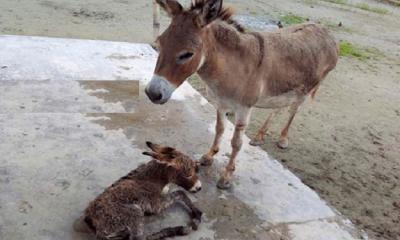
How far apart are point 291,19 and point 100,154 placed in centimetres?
814

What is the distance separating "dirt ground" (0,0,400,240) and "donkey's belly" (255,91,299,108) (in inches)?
33.2

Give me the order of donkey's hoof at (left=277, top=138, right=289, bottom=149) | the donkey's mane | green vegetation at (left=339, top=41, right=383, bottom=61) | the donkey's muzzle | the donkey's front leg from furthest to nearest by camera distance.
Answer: green vegetation at (left=339, top=41, right=383, bottom=61)
donkey's hoof at (left=277, top=138, right=289, bottom=149)
the donkey's front leg
the donkey's mane
the donkey's muzzle

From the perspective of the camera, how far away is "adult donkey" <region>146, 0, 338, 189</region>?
265cm

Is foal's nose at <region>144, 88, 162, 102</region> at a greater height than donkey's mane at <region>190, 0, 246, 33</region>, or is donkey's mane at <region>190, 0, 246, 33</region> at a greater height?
donkey's mane at <region>190, 0, 246, 33</region>

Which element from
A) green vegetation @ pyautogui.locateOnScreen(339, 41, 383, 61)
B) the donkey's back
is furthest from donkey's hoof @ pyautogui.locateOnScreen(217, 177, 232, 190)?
green vegetation @ pyautogui.locateOnScreen(339, 41, 383, 61)

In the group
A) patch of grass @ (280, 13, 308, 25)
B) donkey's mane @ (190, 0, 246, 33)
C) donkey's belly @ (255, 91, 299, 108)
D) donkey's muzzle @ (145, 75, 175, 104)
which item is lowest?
patch of grass @ (280, 13, 308, 25)

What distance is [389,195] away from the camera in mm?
4023

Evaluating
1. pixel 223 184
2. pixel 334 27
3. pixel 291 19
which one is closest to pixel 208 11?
pixel 223 184

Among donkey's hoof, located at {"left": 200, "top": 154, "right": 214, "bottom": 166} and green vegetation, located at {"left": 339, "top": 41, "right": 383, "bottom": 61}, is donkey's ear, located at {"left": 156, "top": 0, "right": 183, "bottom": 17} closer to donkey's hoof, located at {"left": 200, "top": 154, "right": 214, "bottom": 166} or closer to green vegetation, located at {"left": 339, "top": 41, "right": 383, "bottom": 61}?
donkey's hoof, located at {"left": 200, "top": 154, "right": 214, "bottom": 166}

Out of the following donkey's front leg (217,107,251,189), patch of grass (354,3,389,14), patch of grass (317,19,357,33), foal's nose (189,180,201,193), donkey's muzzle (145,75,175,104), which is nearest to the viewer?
donkey's muzzle (145,75,175,104)

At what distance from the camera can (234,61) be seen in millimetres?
3127

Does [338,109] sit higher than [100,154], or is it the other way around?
[100,154]

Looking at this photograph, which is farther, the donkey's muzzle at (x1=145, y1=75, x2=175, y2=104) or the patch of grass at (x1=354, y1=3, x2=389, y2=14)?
the patch of grass at (x1=354, y1=3, x2=389, y2=14)

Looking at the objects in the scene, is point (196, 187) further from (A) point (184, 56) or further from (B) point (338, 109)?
(B) point (338, 109)
